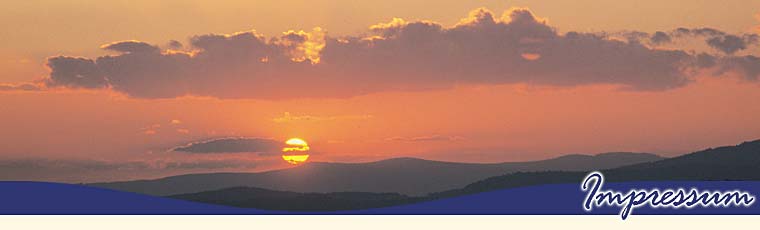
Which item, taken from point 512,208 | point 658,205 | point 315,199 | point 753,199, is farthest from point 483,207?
point 315,199

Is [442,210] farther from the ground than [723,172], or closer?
closer

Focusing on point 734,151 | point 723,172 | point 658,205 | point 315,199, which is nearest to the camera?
point 658,205

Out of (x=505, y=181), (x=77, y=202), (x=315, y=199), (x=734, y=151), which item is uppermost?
(x=734, y=151)

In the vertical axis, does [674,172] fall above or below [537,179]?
above

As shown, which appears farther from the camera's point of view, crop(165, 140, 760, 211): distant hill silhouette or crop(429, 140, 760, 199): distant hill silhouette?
crop(429, 140, 760, 199): distant hill silhouette

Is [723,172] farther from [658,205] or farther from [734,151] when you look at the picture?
[658,205]

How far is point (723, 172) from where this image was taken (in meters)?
81.1

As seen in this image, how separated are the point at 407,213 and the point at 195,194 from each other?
28.9 metres

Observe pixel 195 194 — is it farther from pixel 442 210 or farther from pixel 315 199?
pixel 442 210

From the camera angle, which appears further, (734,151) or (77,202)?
(734,151)

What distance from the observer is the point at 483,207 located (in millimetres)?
49562

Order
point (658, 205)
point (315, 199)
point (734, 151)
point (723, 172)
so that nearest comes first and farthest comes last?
point (658, 205), point (315, 199), point (723, 172), point (734, 151)

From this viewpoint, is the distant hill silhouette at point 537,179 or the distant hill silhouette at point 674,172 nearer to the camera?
the distant hill silhouette at point 537,179

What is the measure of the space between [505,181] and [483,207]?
3528 cm
